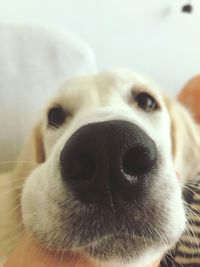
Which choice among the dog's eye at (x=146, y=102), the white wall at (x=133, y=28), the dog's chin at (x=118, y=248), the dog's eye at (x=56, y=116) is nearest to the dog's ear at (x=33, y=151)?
the dog's eye at (x=56, y=116)

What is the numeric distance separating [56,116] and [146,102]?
267 mm

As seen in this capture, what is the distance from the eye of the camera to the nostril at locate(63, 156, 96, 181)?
706 mm

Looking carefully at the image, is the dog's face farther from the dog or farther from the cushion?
the cushion

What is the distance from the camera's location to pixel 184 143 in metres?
1.43

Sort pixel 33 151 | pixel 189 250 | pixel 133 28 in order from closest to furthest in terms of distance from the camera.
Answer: pixel 189 250
pixel 33 151
pixel 133 28

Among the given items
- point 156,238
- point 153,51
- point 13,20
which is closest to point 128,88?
point 156,238

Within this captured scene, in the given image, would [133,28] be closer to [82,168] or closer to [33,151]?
[33,151]

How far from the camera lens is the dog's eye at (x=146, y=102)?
1.30 m

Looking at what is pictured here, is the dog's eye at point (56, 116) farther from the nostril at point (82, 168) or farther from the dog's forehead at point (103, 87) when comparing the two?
the nostril at point (82, 168)

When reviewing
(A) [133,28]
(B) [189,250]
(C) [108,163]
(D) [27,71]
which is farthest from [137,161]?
(A) [133,28]

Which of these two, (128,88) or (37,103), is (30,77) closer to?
(37,103)

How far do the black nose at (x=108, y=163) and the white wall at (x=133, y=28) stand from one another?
1.59 m

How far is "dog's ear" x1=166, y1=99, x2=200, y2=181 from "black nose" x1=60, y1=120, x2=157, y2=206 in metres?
0.63

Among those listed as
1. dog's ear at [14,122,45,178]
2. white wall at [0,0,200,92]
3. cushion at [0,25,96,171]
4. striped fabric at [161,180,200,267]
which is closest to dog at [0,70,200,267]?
striped fabric at [161,180,200,267]
